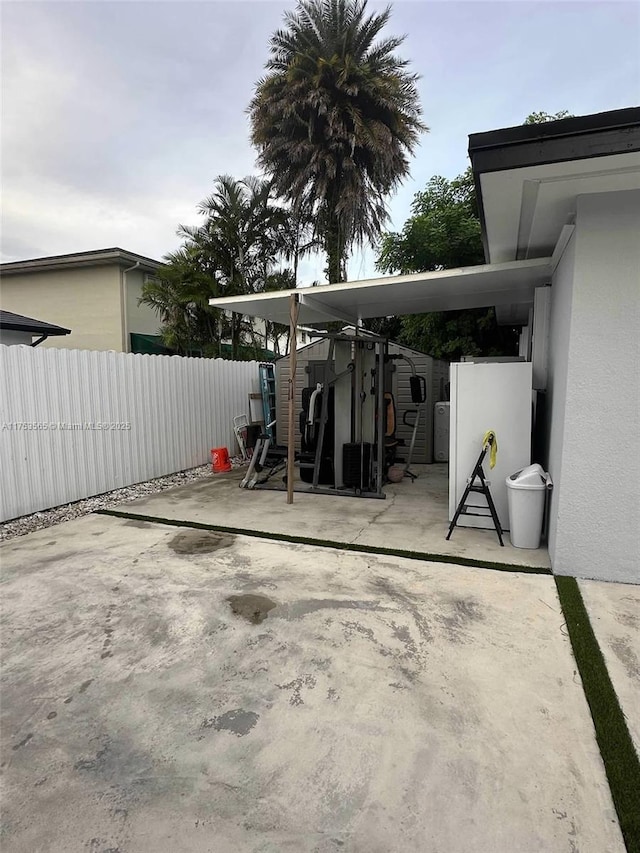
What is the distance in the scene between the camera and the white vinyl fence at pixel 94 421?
4.85 m

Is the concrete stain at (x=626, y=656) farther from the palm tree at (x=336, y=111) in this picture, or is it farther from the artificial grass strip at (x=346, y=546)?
the palm tree at (x=336, y=111)

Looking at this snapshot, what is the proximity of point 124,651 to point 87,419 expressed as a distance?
3.84 metres

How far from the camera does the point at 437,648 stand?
8.14 ft

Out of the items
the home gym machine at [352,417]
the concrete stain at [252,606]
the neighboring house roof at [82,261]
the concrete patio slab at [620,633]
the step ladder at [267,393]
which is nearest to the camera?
the concrete patio slab at [620,633]

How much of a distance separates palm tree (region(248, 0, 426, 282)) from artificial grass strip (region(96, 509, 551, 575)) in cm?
842

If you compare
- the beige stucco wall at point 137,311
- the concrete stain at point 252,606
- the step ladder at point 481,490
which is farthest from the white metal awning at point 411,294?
the beige stucco wall at point 137,311

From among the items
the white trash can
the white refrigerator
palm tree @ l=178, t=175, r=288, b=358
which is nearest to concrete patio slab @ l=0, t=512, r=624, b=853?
the white trash can

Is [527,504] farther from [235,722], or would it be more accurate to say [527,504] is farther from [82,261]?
[82,261]

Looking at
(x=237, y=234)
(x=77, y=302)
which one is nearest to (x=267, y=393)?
(x=237, y=234)

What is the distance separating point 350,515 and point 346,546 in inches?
40.9

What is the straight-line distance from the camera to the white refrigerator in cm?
434

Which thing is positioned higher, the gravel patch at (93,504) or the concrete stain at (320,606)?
the concrete stain at (320,606)

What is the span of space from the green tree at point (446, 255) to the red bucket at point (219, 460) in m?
5.77

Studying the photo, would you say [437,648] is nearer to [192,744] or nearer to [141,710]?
[192,744]
